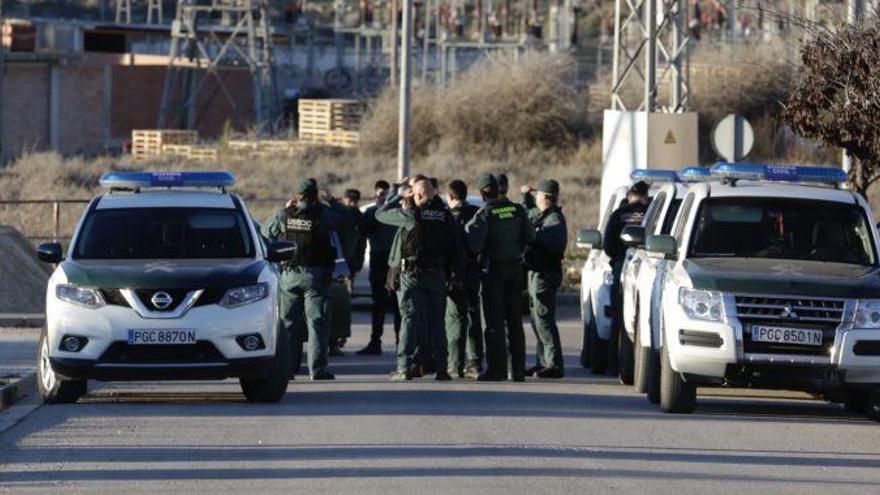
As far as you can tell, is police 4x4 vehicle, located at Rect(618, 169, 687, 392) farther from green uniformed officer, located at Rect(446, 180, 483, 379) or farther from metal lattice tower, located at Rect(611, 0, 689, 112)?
metal lattice tower, located at Rect(611, 0, 689, 112)

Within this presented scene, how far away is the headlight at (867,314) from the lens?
13.5 m

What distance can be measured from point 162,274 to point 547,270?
492 cm

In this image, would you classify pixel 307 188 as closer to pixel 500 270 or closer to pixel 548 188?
pixel 500 270

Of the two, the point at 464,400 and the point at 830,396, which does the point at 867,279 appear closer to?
the point at 830,396

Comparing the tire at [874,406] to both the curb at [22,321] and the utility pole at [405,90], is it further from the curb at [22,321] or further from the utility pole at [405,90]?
the utility pole at [405,90]

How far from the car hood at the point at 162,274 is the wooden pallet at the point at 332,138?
43270 millimetres

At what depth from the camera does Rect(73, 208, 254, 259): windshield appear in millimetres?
→ 15133

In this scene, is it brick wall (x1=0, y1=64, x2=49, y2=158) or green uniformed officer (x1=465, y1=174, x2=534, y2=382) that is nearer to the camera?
green uniformed officer (x1=465, y1=174, x2=534, y2=382)

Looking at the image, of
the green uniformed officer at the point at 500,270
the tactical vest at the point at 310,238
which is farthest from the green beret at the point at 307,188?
the green uniformed officer at the point at 500,270

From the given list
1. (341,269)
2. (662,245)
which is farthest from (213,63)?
(662,245)

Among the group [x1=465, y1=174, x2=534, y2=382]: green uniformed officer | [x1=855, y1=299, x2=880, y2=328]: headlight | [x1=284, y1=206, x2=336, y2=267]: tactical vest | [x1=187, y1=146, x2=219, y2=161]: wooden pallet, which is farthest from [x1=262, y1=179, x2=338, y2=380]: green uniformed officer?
[x1=187, y1=146, x2=219, y2=161]: wooden pallet

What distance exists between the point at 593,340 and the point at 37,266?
9971 millimetres

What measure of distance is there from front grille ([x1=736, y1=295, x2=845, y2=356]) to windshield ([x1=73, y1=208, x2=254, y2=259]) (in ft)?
Answer: 14.1

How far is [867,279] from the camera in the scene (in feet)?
45.0
